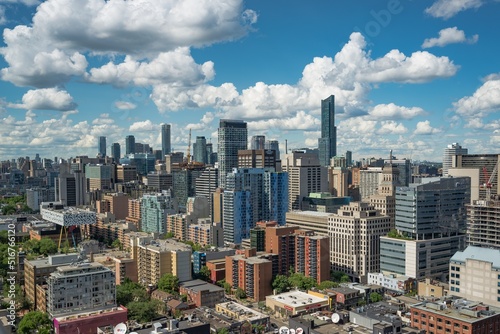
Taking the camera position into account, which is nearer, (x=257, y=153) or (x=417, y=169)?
(x=257, y=153)

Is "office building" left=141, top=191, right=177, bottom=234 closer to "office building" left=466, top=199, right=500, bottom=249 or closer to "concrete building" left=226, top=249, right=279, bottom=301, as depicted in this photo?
"concrete building" left=226, top=249, right=279, bottom=301

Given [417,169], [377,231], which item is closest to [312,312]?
[377,231]

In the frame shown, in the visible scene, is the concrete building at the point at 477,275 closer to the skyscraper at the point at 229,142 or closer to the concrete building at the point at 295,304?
the concrete building at the point at 295,304

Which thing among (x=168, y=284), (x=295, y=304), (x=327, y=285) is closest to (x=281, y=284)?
(x=327, y=285)

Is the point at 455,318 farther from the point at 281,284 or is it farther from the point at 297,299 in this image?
the point at 281,284

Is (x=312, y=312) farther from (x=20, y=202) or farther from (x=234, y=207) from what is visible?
(x=20, y=202)

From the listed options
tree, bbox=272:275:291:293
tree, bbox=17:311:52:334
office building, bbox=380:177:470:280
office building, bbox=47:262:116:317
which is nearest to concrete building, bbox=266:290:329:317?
tree, bbox=272:275:291:293

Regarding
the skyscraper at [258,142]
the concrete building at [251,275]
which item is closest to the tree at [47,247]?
the concrete building at [251,275]
